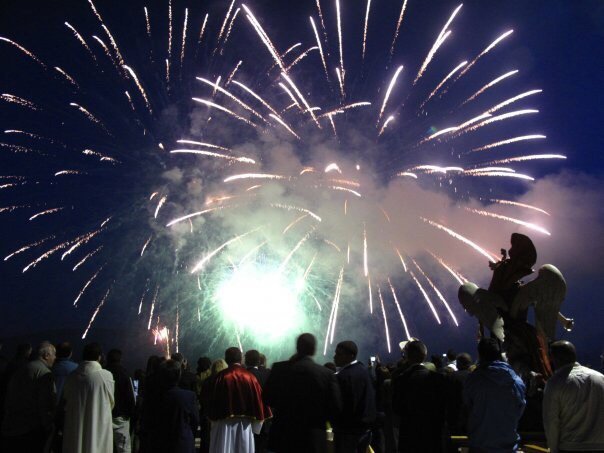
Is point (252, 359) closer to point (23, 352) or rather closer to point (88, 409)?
point (88, 409)

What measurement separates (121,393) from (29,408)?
1.25 meters

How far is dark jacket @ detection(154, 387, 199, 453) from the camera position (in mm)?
7660

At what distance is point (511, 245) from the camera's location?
468 inches

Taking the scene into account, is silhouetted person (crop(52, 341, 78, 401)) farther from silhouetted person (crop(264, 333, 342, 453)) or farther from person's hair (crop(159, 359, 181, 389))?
silhouetted person (crop(264, 333, 342, 453))

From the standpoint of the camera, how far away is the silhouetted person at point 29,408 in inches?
305

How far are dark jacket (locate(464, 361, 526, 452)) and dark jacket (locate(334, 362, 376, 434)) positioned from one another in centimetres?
116

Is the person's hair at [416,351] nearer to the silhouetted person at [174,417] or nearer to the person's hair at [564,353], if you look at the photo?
the person's hair at [564,353]

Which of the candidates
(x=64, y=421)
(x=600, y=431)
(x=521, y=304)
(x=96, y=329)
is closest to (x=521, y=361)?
(x=521, y=304)

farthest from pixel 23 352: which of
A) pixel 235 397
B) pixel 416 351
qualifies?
pixel 416 351

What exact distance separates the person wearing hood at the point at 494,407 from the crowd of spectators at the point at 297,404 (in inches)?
0.4

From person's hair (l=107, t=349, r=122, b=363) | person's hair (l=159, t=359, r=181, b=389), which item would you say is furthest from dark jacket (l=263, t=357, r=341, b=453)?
person's hair (l=107, t=349, r=122, b=363)

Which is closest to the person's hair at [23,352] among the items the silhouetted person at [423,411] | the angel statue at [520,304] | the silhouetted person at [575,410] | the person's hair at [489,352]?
the silhouetted person at [423,411]

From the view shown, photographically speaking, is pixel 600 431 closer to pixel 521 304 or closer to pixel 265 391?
pixel 265 391

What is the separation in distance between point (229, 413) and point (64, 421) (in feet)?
7.94
